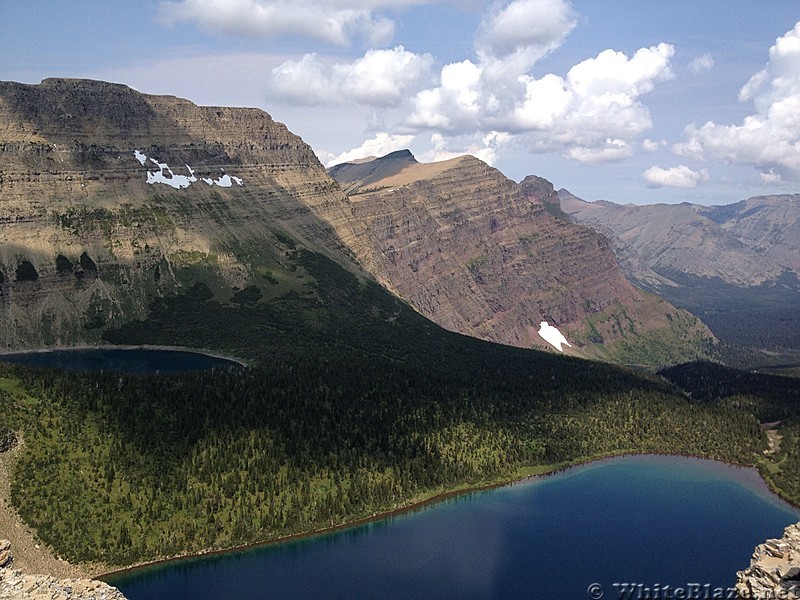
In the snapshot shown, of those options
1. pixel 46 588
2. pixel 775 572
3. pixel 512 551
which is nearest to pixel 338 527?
pixel 512 551

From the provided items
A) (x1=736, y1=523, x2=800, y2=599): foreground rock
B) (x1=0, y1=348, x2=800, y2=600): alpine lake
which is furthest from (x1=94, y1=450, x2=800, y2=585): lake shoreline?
(x1=736, y1=523, x2=800, y2=599): foreground rock

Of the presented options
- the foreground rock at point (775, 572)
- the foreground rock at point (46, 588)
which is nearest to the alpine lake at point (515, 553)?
the foreground rock at point (46, 588)

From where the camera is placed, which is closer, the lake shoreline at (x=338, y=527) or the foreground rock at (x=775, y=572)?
the foreground rock at (x=775, y=572)

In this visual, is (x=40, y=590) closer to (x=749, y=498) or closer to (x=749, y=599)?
(x=749, y=599)

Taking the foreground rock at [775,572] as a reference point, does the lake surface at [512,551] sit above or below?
below

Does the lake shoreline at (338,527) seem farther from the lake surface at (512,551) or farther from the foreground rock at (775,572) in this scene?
the foreground rock at (775,572)

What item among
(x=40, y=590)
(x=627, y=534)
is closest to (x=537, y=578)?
(x=627, y=534)

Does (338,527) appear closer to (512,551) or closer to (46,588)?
(512,551)
